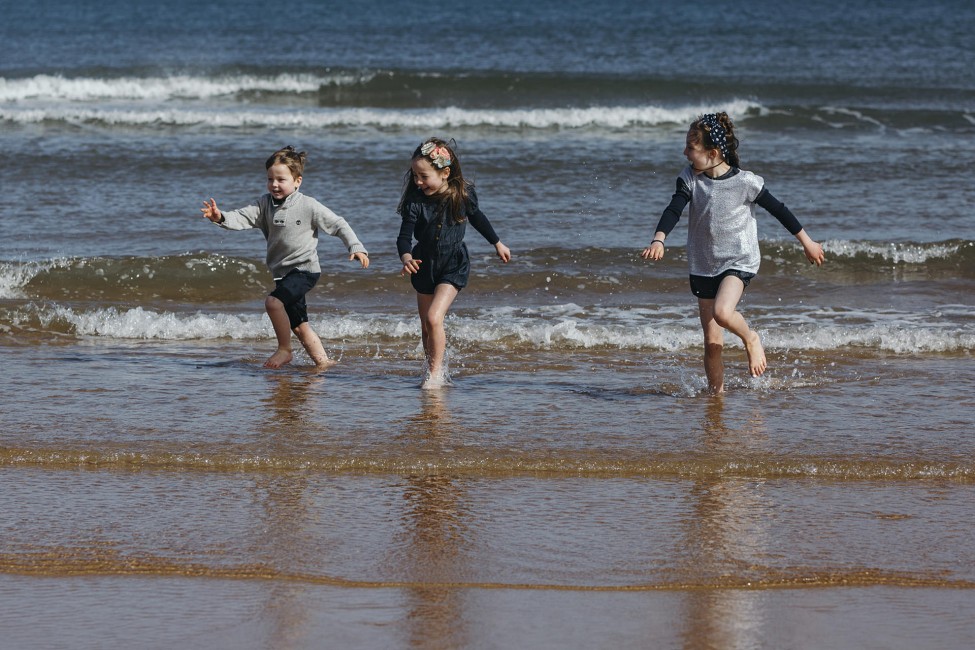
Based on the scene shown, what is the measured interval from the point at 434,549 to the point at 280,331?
3.38m

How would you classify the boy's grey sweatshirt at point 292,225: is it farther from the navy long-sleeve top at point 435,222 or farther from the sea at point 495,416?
the sea at point 495,416

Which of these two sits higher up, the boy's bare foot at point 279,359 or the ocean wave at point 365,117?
the ocean wave at point 365,117

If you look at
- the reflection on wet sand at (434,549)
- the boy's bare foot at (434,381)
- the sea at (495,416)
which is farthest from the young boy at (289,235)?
the reflection on wet sand at (434,549)

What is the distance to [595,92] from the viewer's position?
2494 centimetres

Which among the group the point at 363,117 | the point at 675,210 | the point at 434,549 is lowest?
the point at 434,549

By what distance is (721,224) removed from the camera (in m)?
6.56

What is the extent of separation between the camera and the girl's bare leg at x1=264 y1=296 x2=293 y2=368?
740 centimetres

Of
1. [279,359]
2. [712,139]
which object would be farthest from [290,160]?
[712,139]

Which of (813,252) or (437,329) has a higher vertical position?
(813,252)

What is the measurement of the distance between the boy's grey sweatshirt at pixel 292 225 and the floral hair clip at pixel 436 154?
764mm

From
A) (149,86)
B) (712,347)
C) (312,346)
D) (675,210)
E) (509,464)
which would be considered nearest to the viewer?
(509,464)

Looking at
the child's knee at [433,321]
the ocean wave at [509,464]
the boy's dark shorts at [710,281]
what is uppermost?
the boy's dark shorts at [710,281]

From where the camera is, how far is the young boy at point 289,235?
→ 286 inches

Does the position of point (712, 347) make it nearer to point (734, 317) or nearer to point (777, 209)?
point (734, 317)
